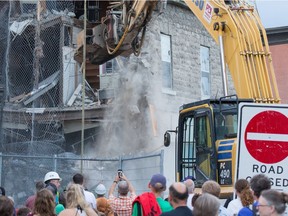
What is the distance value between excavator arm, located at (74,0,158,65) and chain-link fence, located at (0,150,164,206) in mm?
2323

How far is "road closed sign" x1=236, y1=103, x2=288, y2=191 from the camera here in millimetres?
8148

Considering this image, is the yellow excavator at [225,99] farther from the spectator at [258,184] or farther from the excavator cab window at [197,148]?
the spectator at [258,184]

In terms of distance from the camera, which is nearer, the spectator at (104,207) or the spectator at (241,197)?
the spectator at (241,197)

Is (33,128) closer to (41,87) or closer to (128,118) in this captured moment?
(41,87)

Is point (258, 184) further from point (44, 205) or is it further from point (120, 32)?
point (120, 32)

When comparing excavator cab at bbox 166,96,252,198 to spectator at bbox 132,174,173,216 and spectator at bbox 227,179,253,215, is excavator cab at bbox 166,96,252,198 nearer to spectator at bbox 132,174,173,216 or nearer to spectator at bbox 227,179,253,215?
spectator at bbox 227,179,253,215

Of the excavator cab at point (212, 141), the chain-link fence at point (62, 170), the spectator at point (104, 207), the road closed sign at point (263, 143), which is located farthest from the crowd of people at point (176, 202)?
the chain-link fence at point (62, 170)

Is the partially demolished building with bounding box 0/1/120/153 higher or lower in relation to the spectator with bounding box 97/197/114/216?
higher

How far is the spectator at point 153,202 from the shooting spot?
8.33m

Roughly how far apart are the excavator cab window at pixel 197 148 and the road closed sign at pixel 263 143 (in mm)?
4419

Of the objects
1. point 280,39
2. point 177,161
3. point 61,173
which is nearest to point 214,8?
point 177,161

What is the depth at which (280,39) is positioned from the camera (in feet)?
106

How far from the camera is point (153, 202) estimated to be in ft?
27.5

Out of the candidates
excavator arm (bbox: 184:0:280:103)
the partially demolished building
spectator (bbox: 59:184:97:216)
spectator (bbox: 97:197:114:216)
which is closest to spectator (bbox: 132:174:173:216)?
spectator (bbox: 59:184:97:216)
